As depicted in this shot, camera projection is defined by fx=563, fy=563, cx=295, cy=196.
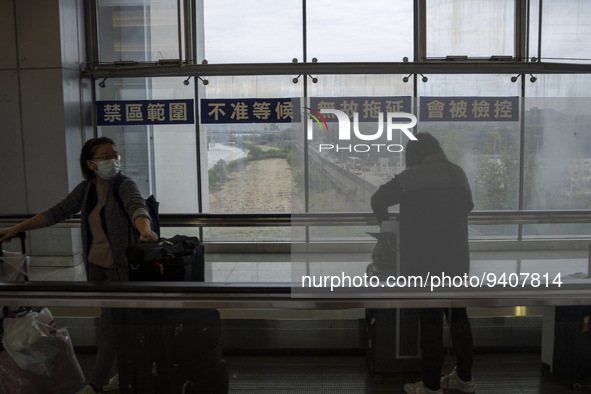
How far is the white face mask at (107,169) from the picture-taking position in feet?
10.2

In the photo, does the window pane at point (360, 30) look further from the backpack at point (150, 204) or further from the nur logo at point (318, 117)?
the nur logo at point (318, 117)

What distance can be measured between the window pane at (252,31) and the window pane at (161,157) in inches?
55.4

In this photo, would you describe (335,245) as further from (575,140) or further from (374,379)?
(575,140)

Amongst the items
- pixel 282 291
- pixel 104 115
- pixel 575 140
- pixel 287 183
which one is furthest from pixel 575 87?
pixel 282 291

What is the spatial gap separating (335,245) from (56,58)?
715 cm

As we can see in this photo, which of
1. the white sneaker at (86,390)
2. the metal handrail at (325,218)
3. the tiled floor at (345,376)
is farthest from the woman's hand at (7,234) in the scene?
the metal handrail at (325,218)

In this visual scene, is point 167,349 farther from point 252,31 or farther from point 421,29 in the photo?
point 421,29

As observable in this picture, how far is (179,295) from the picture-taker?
2.49 m

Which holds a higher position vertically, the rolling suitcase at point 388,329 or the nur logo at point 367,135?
the nur logo at point 367,135

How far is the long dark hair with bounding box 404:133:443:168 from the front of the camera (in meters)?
2.45

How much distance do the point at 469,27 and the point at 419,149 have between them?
7120 mm

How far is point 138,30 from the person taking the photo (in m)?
9.09

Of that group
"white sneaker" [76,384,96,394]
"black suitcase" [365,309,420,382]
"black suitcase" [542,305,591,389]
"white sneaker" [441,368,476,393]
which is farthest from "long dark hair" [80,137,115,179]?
"black suitcase" [542,305,591,389]

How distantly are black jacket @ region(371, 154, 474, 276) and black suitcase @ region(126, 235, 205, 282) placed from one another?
3.36ft
